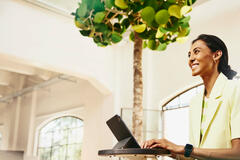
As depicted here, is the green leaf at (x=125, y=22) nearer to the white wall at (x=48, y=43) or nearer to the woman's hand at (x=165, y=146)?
the woman's hand at (x=165, y=146)

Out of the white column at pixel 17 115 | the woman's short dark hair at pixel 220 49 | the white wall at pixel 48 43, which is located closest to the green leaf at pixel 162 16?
the woman's short dark hair at pixel 220 49

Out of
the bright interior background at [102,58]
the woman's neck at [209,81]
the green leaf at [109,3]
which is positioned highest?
the bright interior background at [102,58]

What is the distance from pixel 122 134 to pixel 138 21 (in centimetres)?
98

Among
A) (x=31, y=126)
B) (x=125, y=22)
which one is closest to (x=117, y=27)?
(x=125, y=22)

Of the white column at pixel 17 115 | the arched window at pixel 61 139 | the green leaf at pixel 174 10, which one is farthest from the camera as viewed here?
the white column at pixel 17 115

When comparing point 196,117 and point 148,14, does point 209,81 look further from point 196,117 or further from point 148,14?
point 148,14

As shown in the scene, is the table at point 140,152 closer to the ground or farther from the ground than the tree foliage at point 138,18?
closer to the ground

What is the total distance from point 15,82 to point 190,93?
7919 mm

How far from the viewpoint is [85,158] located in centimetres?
832

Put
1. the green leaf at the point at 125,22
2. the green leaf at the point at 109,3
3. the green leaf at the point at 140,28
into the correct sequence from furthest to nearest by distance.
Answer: the green leaf at the point at 125,22
the green leaf at the point at 140,28
the green leaf at the point at 109,3

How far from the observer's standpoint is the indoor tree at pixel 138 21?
2.10 metres

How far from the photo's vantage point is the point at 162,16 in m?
2.08

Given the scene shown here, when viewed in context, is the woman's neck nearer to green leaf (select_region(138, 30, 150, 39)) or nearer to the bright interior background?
green leaf (select_region(138, 30, 150, 39))

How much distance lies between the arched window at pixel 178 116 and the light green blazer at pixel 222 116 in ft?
15.5
